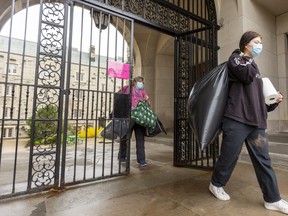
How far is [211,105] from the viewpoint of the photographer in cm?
196

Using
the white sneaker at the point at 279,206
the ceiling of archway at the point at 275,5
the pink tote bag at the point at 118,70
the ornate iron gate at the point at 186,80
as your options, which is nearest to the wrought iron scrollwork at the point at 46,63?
the pink tote bag at the point at 118,70

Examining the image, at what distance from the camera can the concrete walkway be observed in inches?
71.2

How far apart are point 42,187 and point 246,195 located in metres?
2.27

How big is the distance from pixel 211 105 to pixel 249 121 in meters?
0.37

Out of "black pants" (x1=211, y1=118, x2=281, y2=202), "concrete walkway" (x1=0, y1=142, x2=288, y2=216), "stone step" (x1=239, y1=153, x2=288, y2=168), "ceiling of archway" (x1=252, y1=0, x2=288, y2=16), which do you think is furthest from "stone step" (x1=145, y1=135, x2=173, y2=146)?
"ceiling of archway" (x1=252, y1=0, x2=288, y2=16)

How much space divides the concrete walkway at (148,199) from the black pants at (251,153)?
0.22m

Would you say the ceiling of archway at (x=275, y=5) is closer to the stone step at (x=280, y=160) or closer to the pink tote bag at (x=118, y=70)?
the stone step at (x=280, y=160)

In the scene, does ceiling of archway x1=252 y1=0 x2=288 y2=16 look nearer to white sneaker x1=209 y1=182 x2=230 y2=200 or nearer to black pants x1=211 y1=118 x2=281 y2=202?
black pants x1=211 y1=118 x2=281 y2=202

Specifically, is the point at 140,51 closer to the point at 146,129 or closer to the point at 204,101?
the point at 146,129

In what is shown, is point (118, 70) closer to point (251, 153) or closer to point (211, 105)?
point (211, 105)

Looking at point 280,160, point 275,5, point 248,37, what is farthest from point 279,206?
point 275,5

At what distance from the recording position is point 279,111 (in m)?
4.70

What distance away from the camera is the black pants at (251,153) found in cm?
182

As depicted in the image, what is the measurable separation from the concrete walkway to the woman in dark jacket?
28 centimetres
